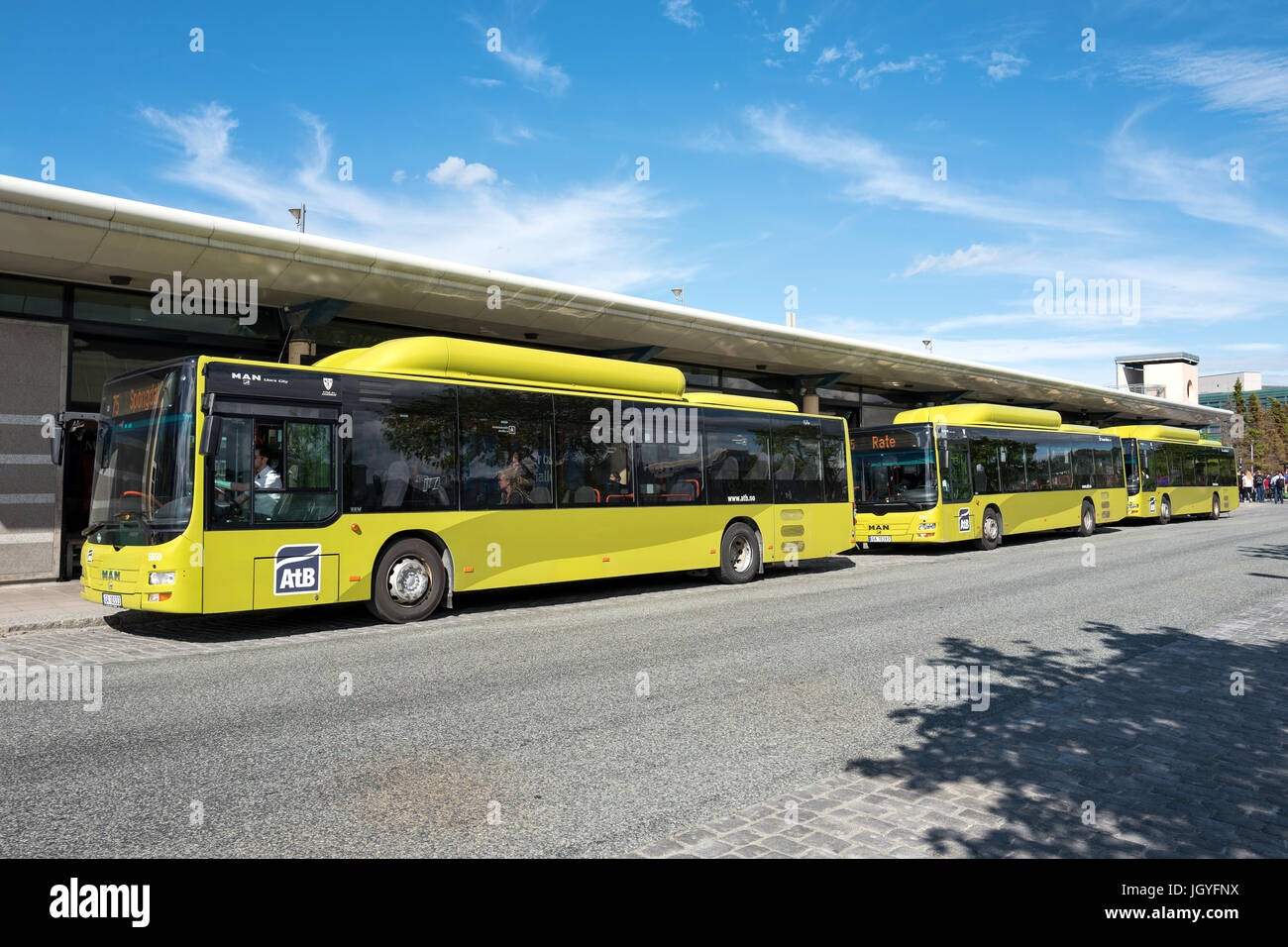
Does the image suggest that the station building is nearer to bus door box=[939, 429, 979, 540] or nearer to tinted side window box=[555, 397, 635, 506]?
tinted side window box=[555, 397, 635, 506]

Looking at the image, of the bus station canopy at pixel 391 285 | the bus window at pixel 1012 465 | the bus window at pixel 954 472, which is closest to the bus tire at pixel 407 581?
the bus station canopy at pixel 391 285

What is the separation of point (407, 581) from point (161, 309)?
806cm

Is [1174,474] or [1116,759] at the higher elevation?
[1174,474]

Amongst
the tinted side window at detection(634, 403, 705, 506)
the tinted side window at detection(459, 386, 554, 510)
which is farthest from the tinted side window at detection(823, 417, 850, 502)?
the tinted side window at detection(459, 386, 554, 510)

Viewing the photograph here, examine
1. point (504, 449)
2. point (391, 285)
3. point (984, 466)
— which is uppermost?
point (391, 285)

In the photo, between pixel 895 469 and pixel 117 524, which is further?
pixel 895 469

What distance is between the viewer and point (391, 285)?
15.3 m

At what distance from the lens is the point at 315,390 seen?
10094 millimetres

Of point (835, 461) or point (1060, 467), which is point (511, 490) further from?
point (1060, 467)

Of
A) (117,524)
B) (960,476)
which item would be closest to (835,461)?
(960,476)

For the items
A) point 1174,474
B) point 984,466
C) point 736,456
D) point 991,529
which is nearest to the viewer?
point 736,456

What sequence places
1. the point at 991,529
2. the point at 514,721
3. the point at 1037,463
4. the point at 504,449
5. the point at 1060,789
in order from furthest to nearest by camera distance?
the point at 1037,463, the point at 991,529, the point at 504,449, the point at 514,721, the point at 1060,789
